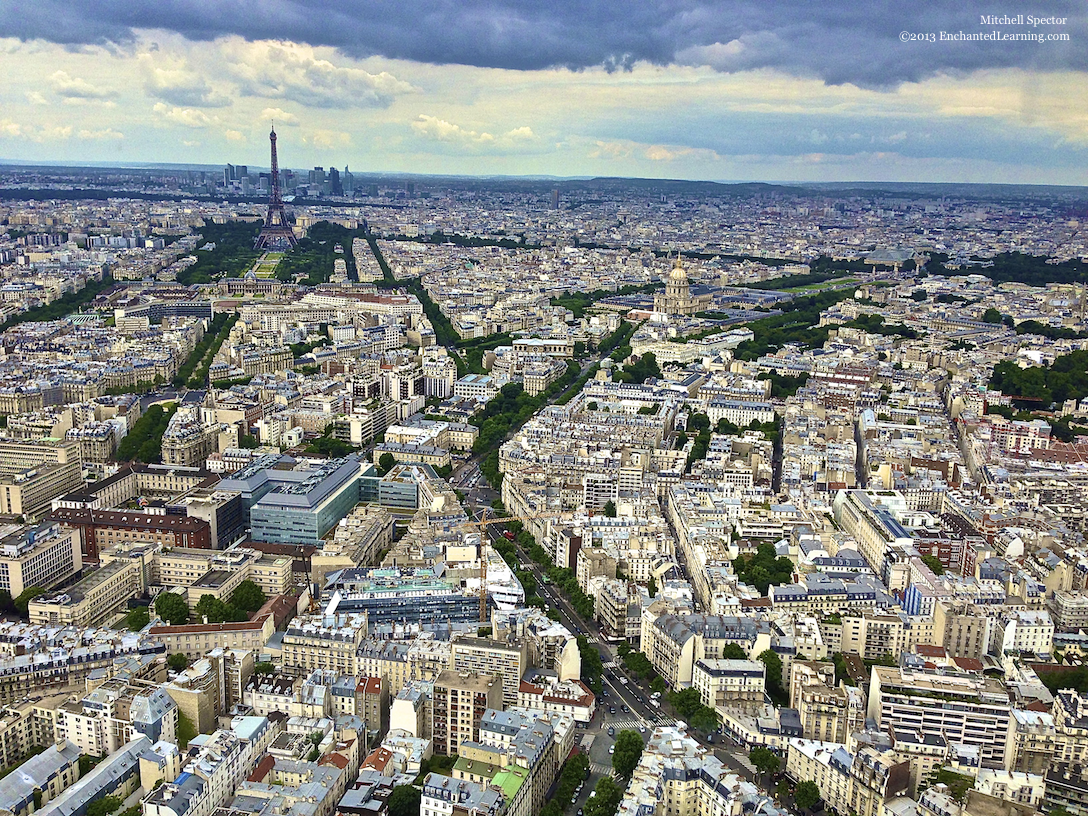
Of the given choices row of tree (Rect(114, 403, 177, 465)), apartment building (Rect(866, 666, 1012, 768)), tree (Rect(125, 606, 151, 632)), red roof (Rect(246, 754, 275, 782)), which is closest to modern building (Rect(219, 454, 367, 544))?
row of tree (Rect(114, 403, 177, 465))

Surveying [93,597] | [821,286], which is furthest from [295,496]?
[821,286]

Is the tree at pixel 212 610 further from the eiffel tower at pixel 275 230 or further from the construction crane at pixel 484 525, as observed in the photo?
the eiffel tower at pixel 275 230

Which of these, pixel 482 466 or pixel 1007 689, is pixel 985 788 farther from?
pixel 482 466

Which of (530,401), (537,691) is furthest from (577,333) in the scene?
(537,691)

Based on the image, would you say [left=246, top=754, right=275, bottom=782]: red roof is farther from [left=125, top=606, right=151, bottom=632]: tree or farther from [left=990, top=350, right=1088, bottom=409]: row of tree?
[left=990, top=350, right=1088, bottom=409]: row of tree

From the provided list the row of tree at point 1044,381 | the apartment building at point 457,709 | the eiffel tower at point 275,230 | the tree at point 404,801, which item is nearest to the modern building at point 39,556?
the apartment building at point 457,709

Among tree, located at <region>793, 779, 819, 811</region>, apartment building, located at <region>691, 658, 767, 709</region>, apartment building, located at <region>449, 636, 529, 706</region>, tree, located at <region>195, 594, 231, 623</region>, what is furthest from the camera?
tree, located at <region>195, 594, 231, 623</region>
